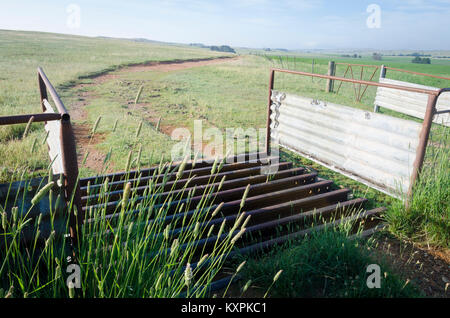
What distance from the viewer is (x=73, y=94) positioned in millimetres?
13438

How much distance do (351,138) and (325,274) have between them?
2.32m

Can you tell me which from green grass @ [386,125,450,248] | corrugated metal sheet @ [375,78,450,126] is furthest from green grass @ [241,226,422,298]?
corrugated metal sheet @ [375,78,450,126]

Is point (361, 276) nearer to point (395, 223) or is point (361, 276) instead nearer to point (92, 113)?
point (395, 223)

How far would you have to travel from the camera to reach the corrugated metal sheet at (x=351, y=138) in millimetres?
3684

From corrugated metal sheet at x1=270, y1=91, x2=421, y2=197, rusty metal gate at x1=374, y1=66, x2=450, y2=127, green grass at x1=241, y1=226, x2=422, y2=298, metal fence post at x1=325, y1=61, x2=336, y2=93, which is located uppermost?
metal fence post at x1=325, y1=61, x2=336, y2=93

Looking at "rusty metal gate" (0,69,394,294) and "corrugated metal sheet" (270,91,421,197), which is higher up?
"corrugated metal sheet" (270,91,421,197)

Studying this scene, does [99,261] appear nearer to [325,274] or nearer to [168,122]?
[325,274]

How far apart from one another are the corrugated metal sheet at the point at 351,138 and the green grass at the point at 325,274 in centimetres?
138

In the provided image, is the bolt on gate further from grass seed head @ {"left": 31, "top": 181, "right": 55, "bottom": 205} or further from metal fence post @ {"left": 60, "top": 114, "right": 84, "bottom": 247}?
grass seed head @ {"left": 31, "top": 181, "right": 55, "bottom": 205}

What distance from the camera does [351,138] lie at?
4.30 m

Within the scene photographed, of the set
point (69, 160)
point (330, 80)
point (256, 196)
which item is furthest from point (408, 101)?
point (69, 160)

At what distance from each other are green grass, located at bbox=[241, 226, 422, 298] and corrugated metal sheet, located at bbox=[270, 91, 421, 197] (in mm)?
1383

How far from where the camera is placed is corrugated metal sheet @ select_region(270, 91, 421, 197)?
3.68 meters
